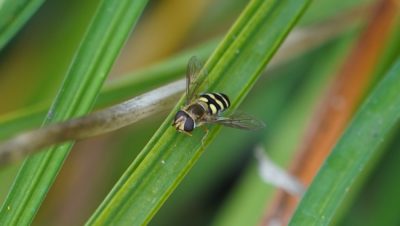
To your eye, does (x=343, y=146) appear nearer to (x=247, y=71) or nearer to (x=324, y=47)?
(x=247, y=71)

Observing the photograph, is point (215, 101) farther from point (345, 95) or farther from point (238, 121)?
point (345, 95)

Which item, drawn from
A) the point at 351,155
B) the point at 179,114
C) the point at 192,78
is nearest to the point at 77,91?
the point at 179,114

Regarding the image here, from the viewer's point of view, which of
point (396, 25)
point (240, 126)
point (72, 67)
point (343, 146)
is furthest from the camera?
point (396, 25)

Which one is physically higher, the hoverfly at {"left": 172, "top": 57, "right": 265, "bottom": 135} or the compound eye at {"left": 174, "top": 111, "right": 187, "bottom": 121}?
the hoverfly at {"left": 172, "top": 57, "right": 265, "bottom": 135}

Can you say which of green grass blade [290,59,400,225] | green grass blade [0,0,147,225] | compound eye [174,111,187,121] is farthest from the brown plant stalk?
green grass blade [0,0,147,225]

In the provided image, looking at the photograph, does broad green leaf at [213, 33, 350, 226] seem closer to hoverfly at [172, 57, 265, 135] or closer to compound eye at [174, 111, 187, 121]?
hoverfly at [172, 57, 265, 135]

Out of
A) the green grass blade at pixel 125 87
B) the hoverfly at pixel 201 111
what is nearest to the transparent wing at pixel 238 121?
the hoverfly at pixel 201 111

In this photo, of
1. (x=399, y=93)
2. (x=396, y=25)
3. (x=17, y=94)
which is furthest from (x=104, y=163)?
(x=399, y=93)
